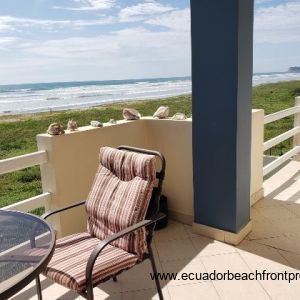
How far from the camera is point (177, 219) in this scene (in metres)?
3.55

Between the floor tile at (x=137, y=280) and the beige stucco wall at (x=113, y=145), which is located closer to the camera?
the floor tile at (x=137, y=280)

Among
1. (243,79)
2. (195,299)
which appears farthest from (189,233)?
(243,79)

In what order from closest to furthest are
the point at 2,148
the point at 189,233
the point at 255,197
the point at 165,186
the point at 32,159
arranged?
the point at 32,159, the point at 189,233, the point at 165,186, the point at 255,197, the point at 2,148

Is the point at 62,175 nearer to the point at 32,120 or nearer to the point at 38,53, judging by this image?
the point at 32,120

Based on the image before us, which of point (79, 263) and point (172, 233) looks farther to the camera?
point (172, 233)

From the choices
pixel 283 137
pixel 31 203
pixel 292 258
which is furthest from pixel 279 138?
pixel 31 203

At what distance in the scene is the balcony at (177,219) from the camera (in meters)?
2.35

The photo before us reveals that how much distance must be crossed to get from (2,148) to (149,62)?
15776mm

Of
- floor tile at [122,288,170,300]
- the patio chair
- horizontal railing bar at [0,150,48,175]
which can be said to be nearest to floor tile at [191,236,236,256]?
floor tile at [122,288,170,300]

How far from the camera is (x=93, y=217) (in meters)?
2.29

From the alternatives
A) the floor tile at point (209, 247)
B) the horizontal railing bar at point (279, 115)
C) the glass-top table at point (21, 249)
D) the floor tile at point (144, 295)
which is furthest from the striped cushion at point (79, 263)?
the horizontal railing bar at point (279, 115)

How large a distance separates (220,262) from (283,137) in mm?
2762

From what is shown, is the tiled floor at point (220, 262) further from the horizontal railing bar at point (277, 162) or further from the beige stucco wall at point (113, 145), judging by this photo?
the horizontal railing bar at point (277, 162)

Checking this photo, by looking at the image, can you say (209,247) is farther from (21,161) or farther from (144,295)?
(21,161)
